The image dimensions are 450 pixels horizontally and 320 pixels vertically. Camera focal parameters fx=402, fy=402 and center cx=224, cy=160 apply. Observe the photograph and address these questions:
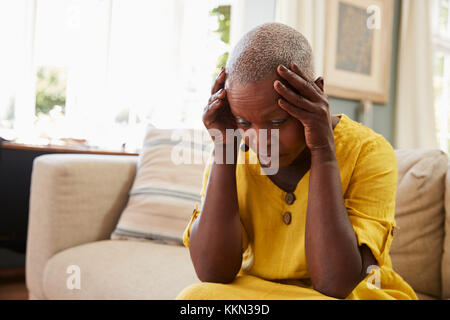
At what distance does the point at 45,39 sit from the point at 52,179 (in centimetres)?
174

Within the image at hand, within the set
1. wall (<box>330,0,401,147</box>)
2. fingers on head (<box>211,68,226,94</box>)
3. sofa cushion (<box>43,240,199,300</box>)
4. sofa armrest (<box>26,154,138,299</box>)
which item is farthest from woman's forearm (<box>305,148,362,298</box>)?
wall (<box>330,0,401,147</box>)

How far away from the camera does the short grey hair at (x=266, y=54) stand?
71cm

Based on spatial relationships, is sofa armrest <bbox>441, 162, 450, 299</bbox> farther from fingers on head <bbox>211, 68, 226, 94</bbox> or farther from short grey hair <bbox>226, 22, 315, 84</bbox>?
fingers on head <bbox>211, 68, 226, 94</bbox>

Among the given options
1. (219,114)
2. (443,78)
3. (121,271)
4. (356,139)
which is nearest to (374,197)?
(356,139)

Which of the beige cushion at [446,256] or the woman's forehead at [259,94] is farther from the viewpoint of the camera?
the beige cushion at [446,256]

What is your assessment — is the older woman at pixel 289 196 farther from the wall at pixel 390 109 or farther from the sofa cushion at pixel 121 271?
the wall at pixel 390 109

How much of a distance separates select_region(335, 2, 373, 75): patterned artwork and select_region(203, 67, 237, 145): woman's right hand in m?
2.89

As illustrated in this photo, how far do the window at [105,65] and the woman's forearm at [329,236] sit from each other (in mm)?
2283

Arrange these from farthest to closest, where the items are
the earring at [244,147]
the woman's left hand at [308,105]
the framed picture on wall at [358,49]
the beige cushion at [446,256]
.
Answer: the framed picture on wall at [358,49] < the beige cushion at [446,256] < the earring at [244,147] < the woman's left hand at [308,105]

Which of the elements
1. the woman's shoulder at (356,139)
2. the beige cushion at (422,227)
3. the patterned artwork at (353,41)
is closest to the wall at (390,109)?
the patterned artwork at (353,41)

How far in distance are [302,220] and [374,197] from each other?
6.2 inches

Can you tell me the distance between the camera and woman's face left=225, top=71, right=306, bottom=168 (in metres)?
0.71

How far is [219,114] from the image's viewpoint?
859mm

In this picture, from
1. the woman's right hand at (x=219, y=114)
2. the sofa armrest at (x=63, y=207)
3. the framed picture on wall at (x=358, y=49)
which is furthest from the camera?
the framed picture on wall at (x=358, y=49)
